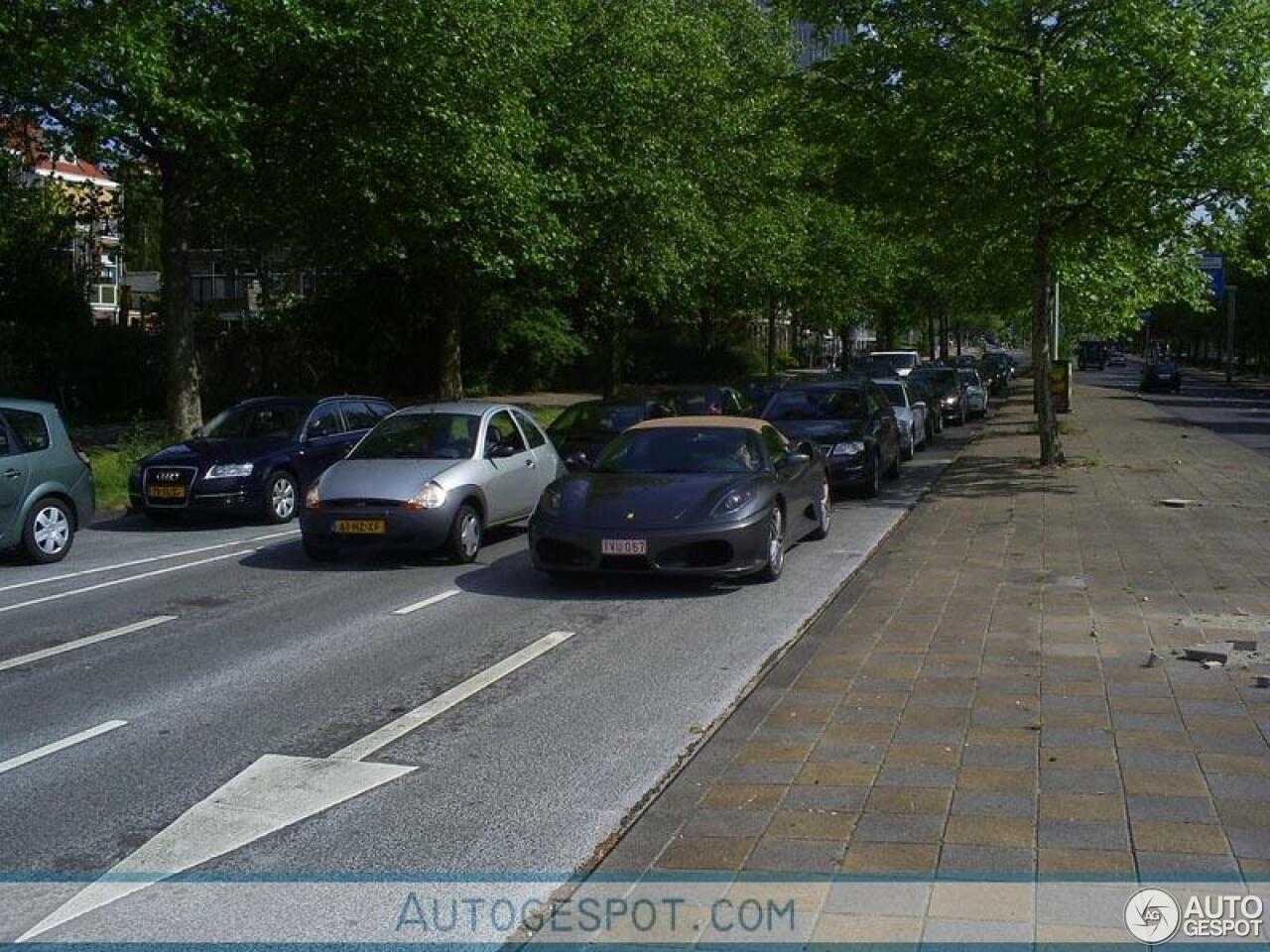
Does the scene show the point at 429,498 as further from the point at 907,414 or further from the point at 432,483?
the point at 907,414

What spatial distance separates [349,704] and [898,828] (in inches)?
131

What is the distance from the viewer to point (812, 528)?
12.7 metres

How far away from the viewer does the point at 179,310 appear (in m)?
20.8

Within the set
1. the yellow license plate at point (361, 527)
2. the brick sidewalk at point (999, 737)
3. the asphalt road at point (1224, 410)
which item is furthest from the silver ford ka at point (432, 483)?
the asphalt road at point (1224, 410)

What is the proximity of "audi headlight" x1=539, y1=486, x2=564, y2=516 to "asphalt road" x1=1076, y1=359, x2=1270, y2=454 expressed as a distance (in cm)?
1759

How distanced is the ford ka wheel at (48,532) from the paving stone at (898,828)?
10.0 metres

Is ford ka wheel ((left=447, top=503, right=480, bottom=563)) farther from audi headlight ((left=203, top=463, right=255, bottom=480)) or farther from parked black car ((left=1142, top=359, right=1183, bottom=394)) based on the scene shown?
parked black car ((left=1142, top=359, right=1183, bottom=394))

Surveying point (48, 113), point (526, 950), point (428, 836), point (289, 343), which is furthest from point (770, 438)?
point (289, 343)

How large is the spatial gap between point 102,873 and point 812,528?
350 inches

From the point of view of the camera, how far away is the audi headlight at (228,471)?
1489 cm

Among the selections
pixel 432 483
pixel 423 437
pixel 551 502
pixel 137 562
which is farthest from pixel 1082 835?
pixel 137 562

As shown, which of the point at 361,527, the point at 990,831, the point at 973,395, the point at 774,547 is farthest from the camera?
the point at 973,395

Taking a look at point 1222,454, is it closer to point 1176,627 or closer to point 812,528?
point 812,528

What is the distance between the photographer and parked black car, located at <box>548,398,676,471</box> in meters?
17.5
